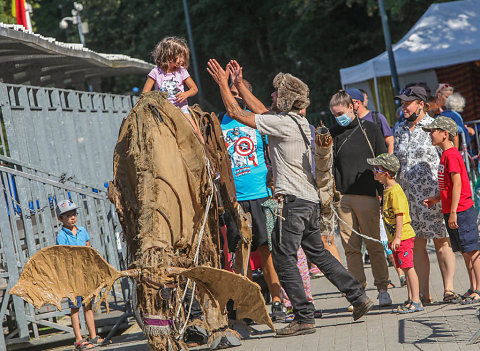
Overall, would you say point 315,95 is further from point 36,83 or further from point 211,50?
point 36,83

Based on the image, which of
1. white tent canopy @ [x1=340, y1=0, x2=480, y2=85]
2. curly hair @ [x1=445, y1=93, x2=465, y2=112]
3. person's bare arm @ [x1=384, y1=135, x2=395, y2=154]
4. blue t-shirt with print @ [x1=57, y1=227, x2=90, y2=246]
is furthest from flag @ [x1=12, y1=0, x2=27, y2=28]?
person's bare arm @ [x1=384, y1=135, x2=395, y2=154]

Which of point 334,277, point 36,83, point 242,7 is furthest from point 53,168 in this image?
point 242,7

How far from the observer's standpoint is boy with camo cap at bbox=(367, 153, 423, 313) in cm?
775

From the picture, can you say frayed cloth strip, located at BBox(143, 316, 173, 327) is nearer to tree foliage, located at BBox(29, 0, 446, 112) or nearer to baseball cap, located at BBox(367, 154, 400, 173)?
baseball cap, located at BBox(367, 154, 400, 173)

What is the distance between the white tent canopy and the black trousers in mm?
10859

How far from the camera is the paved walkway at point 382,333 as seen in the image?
21.6 ft

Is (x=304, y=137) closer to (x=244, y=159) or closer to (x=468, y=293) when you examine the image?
(x=244, y=159)

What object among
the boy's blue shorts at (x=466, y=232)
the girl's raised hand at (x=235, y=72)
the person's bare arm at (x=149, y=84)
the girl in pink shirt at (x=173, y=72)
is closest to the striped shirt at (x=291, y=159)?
the girl's raised hand at (x=235, y=72)

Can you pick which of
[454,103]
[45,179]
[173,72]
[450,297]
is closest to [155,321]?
[173,72]

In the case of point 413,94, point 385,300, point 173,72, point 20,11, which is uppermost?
point 20,11

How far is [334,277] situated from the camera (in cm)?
748

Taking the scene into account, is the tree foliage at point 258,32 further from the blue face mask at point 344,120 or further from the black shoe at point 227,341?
the black shoe at point 227,341

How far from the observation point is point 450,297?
789cm

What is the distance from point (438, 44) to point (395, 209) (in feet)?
35.2
